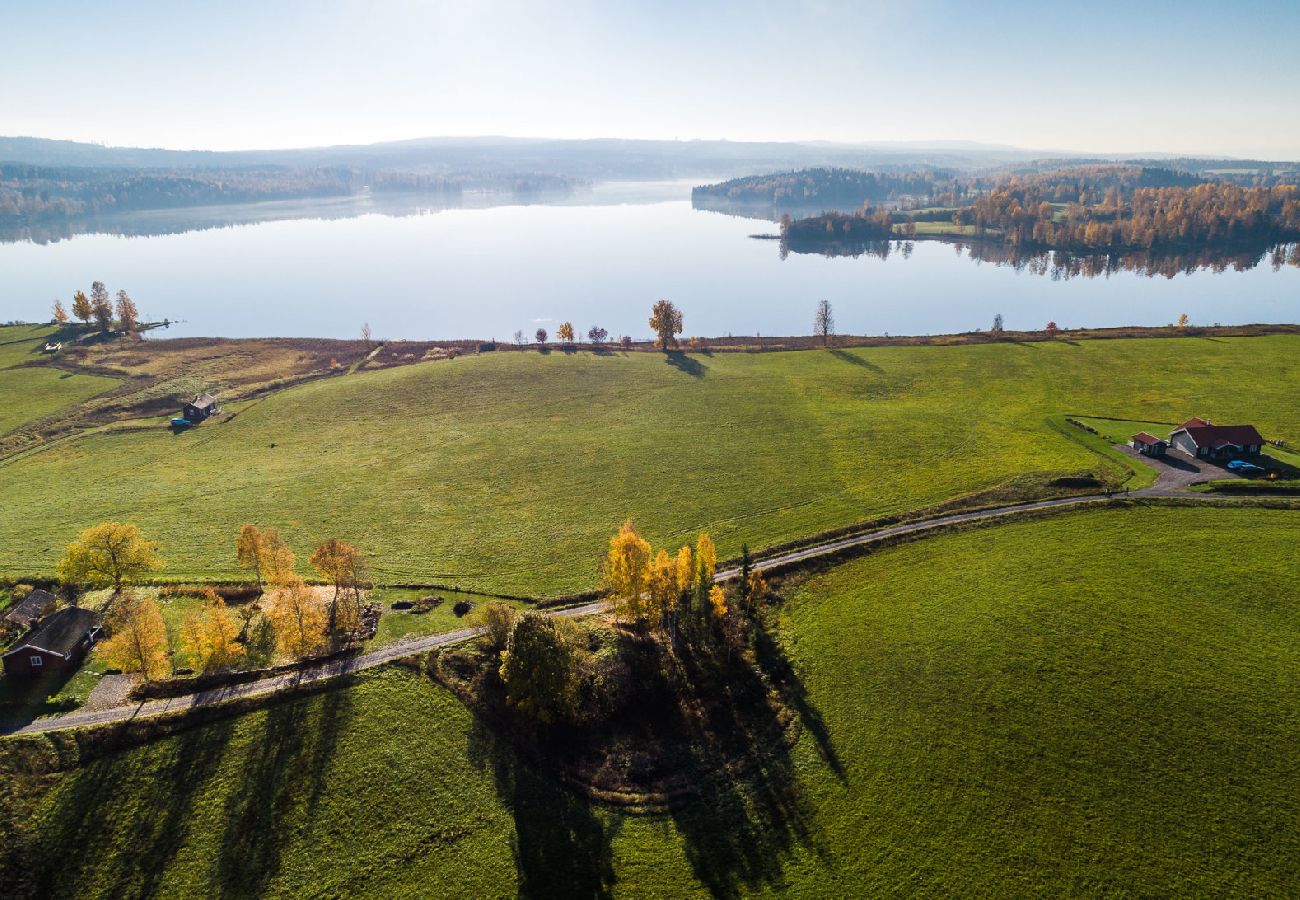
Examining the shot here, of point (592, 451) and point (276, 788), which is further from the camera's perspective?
point (592, 451)

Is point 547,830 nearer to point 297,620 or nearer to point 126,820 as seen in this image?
point 126,820

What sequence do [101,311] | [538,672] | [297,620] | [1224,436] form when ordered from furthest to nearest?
[101,311], [1224,436], [297,620], [538,672]

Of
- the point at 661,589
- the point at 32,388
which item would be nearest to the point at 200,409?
the point at 32,388

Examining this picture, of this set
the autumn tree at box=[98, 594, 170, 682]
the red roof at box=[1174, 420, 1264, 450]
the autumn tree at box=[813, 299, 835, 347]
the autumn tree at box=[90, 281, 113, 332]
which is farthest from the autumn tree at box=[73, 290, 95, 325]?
the red roof at box=[1174, 420, 1264, 450]

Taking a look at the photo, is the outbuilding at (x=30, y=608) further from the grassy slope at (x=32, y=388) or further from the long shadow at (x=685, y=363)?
the long shadow at (x=685, y=363)

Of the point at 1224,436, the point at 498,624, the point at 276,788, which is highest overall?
the point at 1224,436

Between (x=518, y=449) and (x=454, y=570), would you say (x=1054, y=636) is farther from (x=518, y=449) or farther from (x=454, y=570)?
(x=518, y=449)

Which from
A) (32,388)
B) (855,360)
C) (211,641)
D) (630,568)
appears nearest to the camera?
(211,641)
